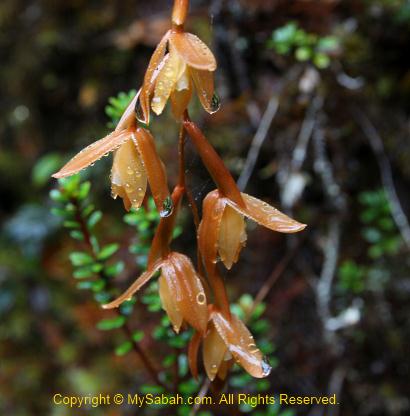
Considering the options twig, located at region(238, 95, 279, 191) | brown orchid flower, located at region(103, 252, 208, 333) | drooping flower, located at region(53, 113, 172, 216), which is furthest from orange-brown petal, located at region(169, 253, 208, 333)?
twig, located at region(238, 95, 279, 191)

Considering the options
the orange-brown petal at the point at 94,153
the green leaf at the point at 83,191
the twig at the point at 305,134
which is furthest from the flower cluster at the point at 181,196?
the twig at the point at 305,134

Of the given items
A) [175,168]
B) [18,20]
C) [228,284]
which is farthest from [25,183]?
[228,284]

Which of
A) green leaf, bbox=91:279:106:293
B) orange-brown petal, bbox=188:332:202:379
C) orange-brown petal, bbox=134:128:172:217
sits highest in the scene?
orange-brown petal, bbox=134:128:172:217

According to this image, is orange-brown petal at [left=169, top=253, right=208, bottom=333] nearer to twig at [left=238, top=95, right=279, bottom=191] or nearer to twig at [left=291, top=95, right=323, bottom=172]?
twig at [left=238, top=95, right=279, bottom=191]

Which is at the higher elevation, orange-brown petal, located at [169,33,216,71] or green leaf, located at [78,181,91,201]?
orange-brown petal, located at [169,33,216,71]

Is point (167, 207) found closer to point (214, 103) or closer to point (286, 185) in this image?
point (214, 103)

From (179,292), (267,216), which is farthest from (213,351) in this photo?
(267,216)

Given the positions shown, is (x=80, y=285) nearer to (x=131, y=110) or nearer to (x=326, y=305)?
(x=131, y=110)
